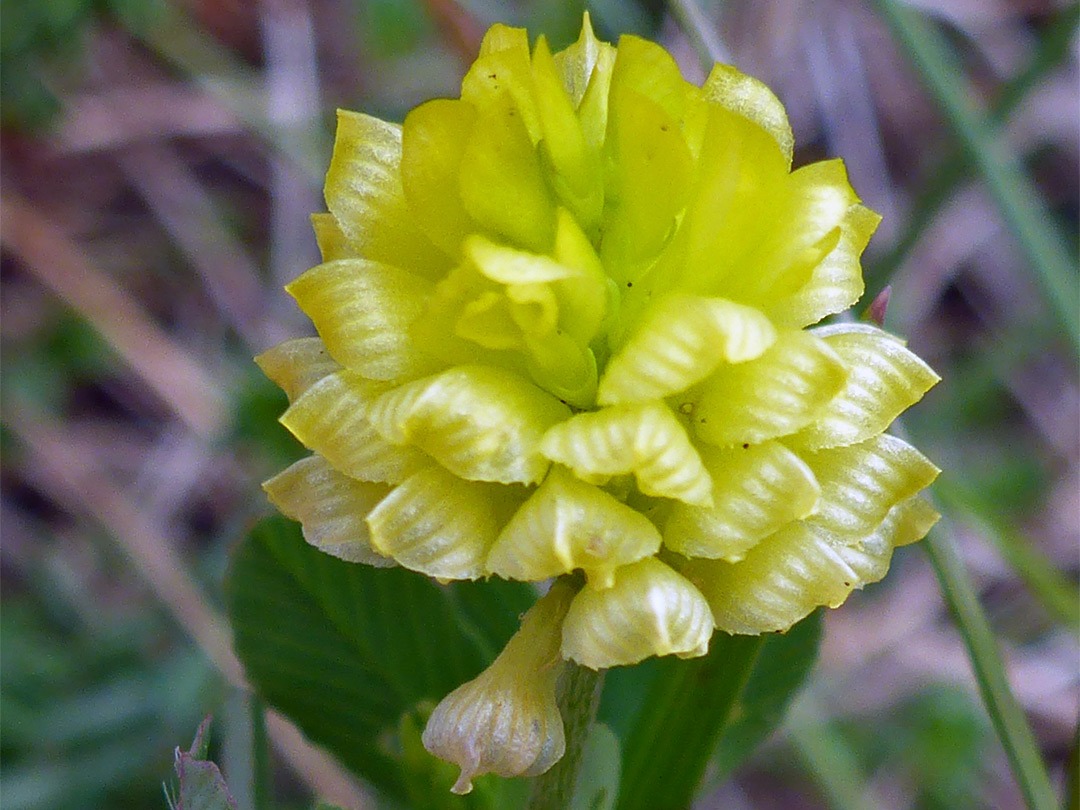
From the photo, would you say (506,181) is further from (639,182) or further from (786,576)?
(786,576)

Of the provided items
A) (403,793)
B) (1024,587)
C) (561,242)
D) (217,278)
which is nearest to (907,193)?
(1024,587)

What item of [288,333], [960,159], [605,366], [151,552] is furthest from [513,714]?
[288,333]

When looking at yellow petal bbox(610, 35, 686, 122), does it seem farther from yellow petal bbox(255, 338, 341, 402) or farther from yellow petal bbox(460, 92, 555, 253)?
yellow petal bbox(255, 338, 341, 402)

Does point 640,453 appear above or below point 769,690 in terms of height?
above

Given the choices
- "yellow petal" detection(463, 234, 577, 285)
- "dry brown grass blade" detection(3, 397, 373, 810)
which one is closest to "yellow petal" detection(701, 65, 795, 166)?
"yellow petal" detection(463, 234, 577, 285)


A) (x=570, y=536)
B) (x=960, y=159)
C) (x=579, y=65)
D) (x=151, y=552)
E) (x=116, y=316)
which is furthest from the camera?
(x=116, y=316)

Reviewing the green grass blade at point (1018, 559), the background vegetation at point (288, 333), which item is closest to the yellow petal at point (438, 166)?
the background vegetation at point (288, 333)

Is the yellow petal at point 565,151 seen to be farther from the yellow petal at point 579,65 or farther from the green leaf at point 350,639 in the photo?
the green leaf at point 350,639
